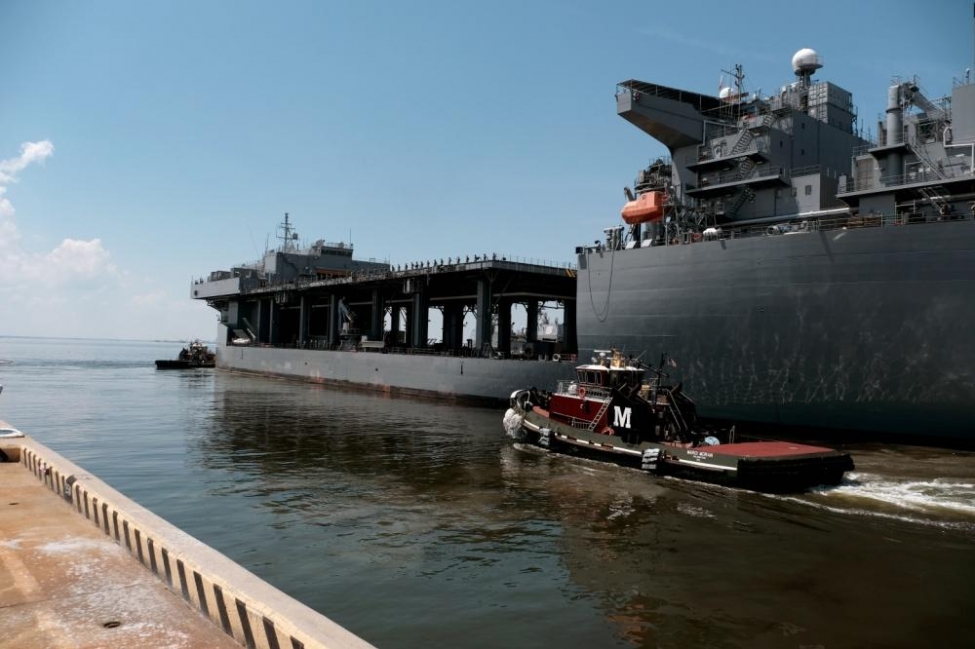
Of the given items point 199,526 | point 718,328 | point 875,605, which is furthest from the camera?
point 718,328

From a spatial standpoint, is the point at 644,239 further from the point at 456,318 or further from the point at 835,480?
the point at 456,318

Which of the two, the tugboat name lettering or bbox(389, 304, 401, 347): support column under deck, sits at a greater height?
bbox(389, 304, 401, 347): support column under deck

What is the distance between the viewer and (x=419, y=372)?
4509cm

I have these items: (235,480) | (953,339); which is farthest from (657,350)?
(235,480)

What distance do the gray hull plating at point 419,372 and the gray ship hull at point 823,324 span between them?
30.3ft

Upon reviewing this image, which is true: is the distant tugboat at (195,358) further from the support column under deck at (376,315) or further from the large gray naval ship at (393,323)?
the support column under deck at (376,315)

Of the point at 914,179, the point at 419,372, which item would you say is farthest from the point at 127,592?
the point at 419,372

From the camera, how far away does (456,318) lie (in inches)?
2490

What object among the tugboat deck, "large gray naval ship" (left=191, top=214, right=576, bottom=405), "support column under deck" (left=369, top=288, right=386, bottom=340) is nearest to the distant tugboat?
"large gray naval ship" (left=191, top=214, right=576, bottom=405)

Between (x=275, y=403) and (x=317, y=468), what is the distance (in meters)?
21.6

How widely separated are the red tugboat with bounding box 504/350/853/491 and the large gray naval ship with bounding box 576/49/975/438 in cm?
556

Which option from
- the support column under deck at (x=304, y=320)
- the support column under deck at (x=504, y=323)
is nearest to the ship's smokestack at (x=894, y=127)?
the support column under deck at (x=504, y=323)

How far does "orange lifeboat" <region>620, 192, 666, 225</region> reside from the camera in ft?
100

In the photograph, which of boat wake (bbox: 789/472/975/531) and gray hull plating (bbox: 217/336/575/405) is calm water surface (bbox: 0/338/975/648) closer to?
boat wake (bbox: 789/472/975/531)
